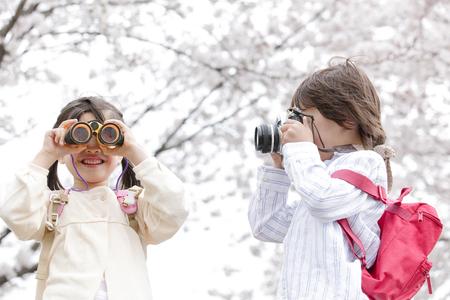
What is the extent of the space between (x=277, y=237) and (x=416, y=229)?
0.41m

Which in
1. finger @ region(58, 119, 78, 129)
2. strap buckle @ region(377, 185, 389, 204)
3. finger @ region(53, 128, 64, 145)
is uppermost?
finger @ region(58, 119, 78, 129)

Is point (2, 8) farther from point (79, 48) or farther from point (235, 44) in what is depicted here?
point (235, 44)

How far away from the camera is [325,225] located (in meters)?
1.92

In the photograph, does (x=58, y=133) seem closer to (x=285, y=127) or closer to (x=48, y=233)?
(x=48, y=233)

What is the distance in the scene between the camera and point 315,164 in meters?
1.91

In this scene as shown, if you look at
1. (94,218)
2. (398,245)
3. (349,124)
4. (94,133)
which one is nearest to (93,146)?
(94,133)

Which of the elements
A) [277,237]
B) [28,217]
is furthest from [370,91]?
[28,217]

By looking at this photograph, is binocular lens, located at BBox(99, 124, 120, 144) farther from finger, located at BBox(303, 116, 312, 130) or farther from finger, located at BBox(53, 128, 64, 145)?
finger, located at BBox(303, 116, 312, 130)

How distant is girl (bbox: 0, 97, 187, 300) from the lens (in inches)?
79.7

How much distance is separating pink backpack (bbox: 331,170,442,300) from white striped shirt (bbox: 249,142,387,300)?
0.02 m

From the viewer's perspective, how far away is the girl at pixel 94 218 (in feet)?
6.64

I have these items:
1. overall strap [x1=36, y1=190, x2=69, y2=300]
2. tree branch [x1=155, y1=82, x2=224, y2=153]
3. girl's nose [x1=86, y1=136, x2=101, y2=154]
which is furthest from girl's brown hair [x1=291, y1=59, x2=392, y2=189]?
tree branch [x1=155, y1=82, x2=224, y2=153]

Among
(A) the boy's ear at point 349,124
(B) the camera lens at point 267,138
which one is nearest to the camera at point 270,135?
(B) the camera lens at point 267,138

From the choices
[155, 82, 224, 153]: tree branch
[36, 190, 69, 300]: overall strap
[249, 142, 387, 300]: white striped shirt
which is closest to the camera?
[249, 142, 387, 300]: white striped shirt
